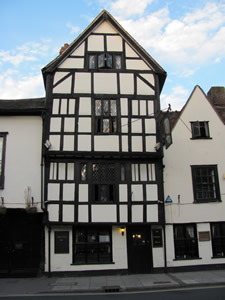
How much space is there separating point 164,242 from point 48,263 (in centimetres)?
532

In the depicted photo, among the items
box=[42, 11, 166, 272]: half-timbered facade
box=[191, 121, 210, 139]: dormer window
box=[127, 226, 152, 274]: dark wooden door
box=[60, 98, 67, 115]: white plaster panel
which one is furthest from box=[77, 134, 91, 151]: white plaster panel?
box=[191, 121, 210, 139]: dormer window

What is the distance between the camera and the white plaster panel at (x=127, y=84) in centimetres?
1409

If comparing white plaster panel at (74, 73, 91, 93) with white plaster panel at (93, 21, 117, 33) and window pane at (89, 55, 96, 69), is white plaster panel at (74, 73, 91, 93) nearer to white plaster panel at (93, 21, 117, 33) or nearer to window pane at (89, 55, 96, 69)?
window pane at (89, 55, 96, 69)

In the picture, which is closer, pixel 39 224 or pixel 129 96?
pixel 39 224

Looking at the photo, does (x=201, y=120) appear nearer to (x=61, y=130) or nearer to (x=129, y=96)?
(x=129, y=96)

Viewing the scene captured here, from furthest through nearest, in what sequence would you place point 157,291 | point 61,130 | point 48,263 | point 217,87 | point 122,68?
1. point 217,87
2. point 122,68
3. point 61,130
4. point 48,263
5. point 157,291

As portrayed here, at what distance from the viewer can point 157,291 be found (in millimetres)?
10109

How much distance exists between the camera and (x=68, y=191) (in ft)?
41.9

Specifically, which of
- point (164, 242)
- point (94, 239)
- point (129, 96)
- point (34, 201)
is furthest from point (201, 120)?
point (34, 201)

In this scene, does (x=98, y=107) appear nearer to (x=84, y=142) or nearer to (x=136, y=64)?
(x=84, y=142)

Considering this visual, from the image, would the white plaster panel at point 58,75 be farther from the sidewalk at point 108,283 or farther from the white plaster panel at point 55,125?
the sidewalk at point 108,283

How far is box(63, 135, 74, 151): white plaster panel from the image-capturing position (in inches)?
516

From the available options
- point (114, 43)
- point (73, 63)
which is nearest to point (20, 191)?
point (73, 63)

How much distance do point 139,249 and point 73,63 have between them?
9580 millimetres
